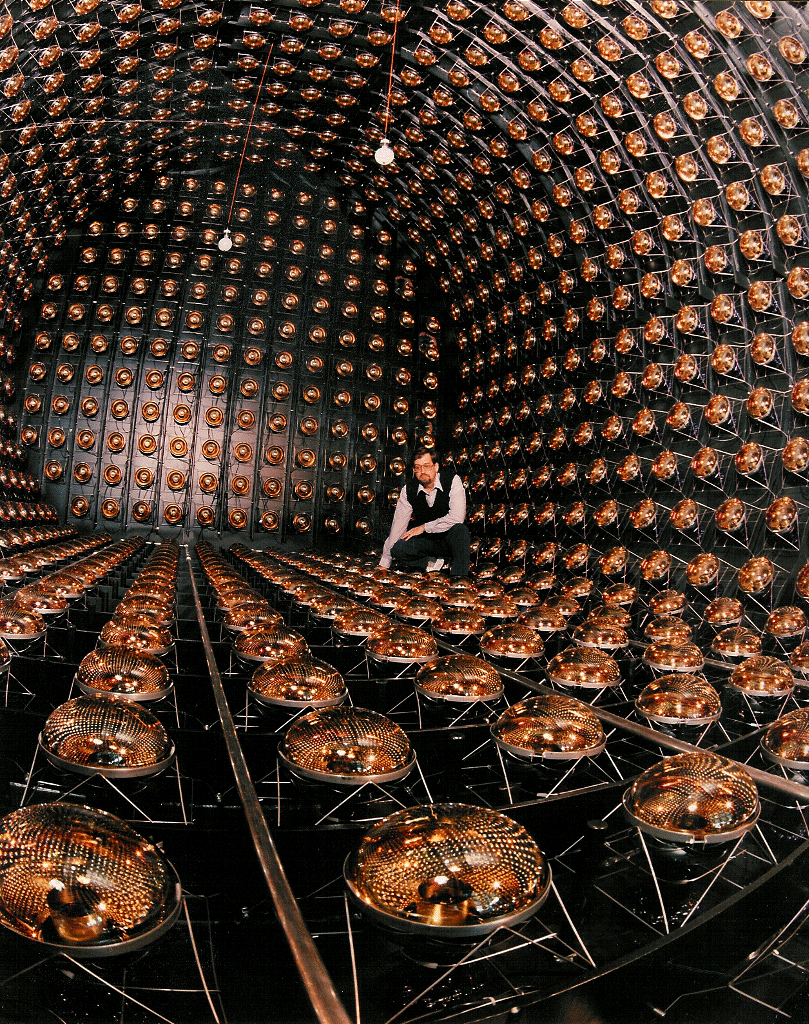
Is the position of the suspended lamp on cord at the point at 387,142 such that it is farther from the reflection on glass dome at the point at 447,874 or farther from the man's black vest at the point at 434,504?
the reflection on glass dome at the point at 447,874

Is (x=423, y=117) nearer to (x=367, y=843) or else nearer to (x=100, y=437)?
(x=100, y=437)

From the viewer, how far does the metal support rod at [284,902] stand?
162cm

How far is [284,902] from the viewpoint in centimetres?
201

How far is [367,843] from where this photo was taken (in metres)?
1.91

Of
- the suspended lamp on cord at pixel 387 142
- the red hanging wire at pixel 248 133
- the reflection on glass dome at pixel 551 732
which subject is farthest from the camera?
the red hanging wire at pixel 248 133

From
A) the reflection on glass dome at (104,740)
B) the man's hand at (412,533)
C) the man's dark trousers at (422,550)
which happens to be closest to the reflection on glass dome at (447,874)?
the reflection on glass dome at (104,740)

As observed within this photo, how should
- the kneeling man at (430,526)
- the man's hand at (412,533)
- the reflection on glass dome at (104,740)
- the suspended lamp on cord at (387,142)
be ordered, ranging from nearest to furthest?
the reflection on glass dome at (104,740) → the suspended lamp on cord at (387,142) → the kneeling man at (430,526) → the man's hand at (412,533)

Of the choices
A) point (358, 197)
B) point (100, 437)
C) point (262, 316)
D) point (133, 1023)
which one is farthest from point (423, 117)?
point (133, 1023)

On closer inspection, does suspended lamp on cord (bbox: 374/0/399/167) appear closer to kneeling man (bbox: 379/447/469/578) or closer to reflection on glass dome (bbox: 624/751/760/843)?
kneeling man (bbox: 379/447/469/578)

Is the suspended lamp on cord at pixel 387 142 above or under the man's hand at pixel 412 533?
above

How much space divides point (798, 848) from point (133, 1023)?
7.66 feet

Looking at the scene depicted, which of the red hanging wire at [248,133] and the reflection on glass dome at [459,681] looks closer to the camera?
the reflection on glass dome at [459,681]

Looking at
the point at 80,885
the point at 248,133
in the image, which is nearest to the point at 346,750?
the point at 80,885

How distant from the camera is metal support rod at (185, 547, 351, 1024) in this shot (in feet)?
5.32
